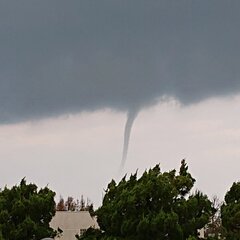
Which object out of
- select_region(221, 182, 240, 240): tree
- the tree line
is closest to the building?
the tree line

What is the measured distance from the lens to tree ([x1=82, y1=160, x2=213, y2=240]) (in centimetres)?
2427

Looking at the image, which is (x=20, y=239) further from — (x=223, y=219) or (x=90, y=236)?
(x=223, y=219)

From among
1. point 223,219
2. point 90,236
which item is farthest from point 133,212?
point 223,219

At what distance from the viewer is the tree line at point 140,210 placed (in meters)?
24.5

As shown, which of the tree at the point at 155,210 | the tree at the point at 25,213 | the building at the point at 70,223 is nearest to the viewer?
the tree at the point at 155,210

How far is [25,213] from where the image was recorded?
1055 inches

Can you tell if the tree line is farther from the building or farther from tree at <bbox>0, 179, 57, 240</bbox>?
the building

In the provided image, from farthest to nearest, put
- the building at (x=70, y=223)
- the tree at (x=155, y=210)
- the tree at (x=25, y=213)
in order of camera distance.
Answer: the building at (x=70, y=223) < the tree at (x=25, y=213) < the tree at (x=155, y=210)

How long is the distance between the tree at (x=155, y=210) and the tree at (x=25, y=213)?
2070 millimetres

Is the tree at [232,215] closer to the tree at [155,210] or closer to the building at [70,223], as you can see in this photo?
the tree at [155,210]

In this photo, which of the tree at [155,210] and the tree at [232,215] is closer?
the tree at [155,210]

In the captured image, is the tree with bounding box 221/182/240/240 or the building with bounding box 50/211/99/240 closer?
the tree with bounding box 221/182/240/240

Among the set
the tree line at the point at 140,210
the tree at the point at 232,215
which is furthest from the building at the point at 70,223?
A: the tree at the point at 232,215

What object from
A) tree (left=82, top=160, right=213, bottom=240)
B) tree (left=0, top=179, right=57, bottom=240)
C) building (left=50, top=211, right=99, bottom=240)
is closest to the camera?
tree (left=82, top=160, right=213, bottom=240)
